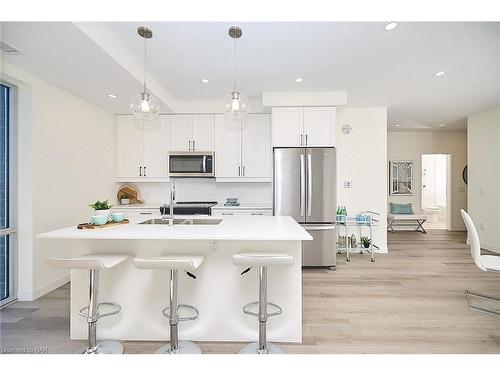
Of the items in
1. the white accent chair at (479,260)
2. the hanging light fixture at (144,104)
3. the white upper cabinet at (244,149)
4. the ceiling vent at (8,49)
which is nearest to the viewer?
the ceiling vent at (8,49)

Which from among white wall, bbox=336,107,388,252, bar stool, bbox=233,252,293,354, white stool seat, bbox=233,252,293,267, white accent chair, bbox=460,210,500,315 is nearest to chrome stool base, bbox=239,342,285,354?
bar stool, bbox=233,252,293,354

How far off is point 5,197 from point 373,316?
402 centimetres

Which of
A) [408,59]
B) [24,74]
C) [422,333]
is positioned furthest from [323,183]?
[24,74]

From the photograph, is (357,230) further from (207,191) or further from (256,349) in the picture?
(256,349)

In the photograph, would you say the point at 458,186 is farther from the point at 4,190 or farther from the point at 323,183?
the point at 4,190

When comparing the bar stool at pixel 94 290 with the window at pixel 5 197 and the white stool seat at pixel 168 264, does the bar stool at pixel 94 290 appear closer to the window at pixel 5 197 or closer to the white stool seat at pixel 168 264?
the white stool seat at pixel 168 264

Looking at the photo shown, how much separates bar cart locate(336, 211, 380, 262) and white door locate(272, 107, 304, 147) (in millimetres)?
1496

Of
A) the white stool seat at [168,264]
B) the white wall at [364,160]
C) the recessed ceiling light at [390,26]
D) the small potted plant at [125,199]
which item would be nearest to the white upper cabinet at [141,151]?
the small potted plant at [125,199]

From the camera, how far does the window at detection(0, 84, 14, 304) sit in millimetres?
2895

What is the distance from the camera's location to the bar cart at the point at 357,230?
4461 mm

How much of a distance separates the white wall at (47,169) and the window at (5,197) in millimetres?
102

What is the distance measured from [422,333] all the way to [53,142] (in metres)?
4.37

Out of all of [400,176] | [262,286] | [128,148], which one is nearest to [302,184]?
[262,286]

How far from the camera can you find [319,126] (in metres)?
4.13
